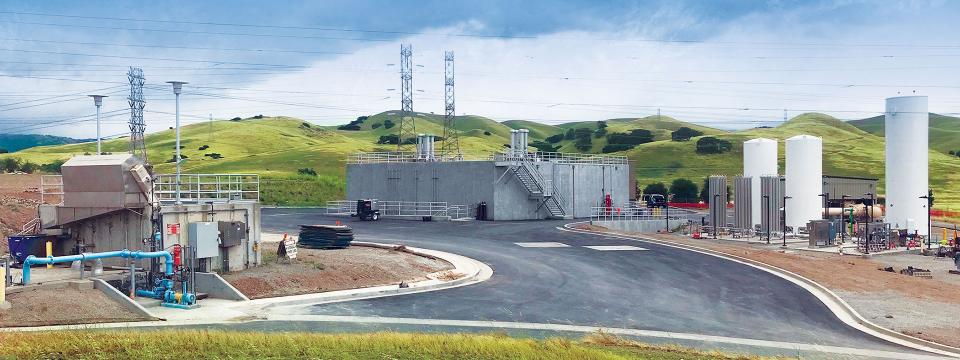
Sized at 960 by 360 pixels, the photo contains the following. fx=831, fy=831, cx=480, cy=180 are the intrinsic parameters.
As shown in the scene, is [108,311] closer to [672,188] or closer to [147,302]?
[147,302]

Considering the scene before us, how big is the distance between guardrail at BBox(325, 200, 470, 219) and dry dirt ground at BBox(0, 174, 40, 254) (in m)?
22.5

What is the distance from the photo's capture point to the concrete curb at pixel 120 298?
22.8 m

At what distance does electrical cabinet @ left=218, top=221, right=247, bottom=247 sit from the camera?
94.4 feet

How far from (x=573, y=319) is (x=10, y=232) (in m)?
28.3

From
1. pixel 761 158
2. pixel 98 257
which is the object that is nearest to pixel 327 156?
pixel 761 158

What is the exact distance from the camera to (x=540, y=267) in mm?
34719

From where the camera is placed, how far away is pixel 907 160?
51.3 m

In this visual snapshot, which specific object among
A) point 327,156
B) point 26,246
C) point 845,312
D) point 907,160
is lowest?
point 845,312

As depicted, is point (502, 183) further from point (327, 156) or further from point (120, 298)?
point (327, 156)

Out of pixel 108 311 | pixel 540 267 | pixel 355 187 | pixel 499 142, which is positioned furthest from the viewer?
pixel 499 142

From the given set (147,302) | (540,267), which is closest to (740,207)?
(540,267)

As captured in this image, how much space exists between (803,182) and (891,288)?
22221mm

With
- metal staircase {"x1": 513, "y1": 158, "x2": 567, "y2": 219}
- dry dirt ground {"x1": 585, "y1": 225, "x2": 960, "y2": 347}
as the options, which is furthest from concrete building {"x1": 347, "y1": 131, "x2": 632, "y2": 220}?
dry dirt ground {"x1": 585, "y1": 225, "x2": 960, "y2": 347}

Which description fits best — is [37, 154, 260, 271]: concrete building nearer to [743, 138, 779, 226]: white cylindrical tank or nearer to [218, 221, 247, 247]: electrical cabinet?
[218, 221, 247, 247]: electrical cabinet
